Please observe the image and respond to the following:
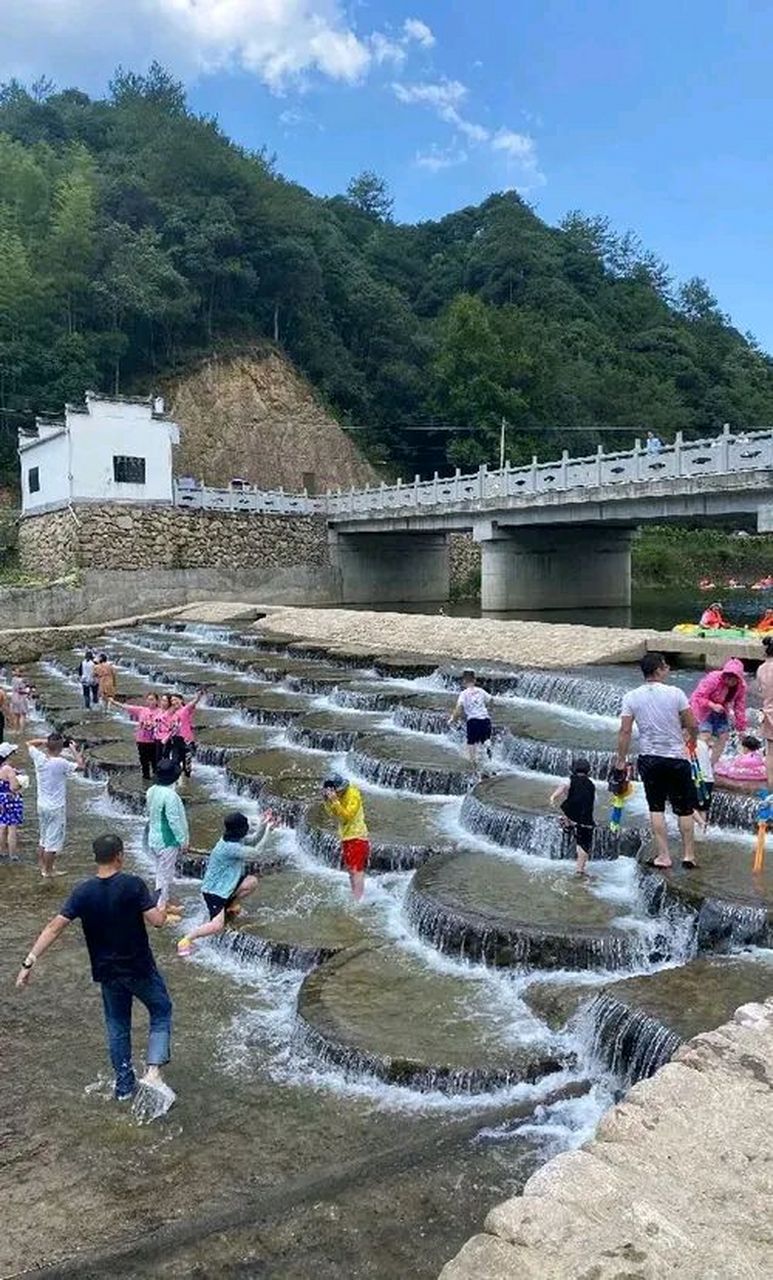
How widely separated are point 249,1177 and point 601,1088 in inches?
92.5

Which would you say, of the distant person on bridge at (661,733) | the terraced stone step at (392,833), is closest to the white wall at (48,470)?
the terraced stone step at (392,833)

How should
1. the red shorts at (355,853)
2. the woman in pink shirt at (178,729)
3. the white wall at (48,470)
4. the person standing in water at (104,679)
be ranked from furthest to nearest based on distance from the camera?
the white wall at (48,470)
the person standing in water at (104,679)
the woman in pink shirt at (178,729)
the red shorts at (355,853)

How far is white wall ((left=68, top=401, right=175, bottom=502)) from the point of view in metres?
38.8

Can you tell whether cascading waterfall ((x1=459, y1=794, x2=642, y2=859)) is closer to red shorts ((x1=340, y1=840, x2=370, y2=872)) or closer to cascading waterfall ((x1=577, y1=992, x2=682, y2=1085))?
red shorts ((x1=340, y1=840, x2=370, y2=872))

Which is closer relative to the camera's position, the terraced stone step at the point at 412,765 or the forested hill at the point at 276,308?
the terraced stone step at the point at 412,765

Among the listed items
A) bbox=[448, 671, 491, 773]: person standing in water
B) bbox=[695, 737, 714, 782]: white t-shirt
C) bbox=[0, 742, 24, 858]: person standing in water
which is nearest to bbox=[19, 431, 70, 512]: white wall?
bbox=[448, 671, 491, 773]: person standing in water

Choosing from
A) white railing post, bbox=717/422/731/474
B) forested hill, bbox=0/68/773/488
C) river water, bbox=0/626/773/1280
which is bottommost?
river water, bbox=0/626/773/1280

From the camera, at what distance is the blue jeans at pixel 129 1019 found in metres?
6.01

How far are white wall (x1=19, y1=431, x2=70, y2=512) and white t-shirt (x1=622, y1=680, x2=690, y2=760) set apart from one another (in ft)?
113

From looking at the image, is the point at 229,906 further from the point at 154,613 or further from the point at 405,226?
the point at 405,226

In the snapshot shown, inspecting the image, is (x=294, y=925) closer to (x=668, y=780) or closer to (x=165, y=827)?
(x=165, y=827)

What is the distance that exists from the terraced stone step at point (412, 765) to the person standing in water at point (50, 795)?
4.69 metres

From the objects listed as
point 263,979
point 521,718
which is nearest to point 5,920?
point 263,979

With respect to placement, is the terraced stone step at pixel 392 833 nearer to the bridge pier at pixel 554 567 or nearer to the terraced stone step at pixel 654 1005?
the terraced stone step at pixel 654 1005
